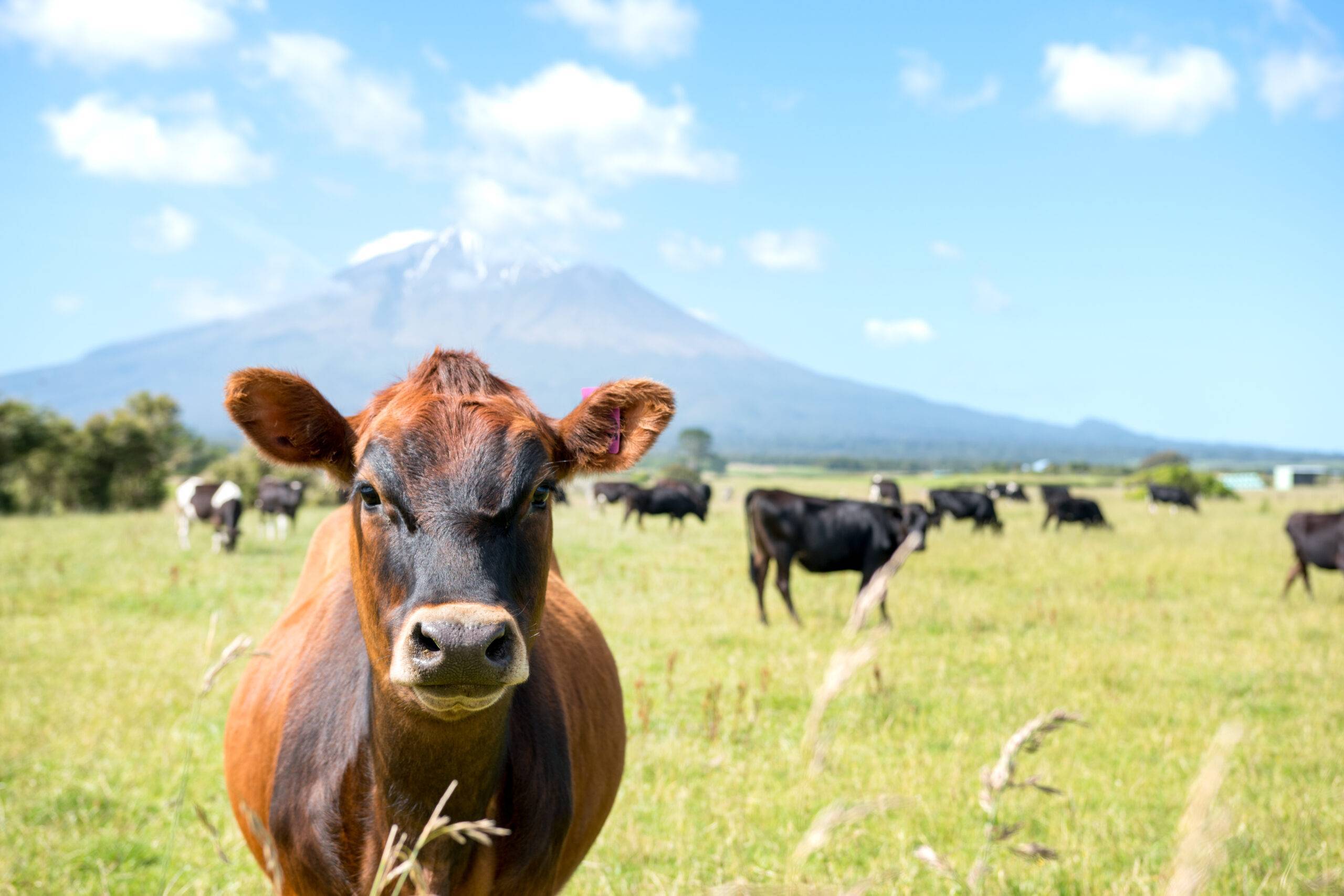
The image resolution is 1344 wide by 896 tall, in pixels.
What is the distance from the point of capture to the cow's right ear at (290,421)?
278 cm

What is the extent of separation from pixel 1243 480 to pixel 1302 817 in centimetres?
9451

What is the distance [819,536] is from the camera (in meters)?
13.9

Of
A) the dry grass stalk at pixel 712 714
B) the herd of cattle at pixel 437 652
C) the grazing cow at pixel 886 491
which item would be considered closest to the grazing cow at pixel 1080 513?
the grazing cow at pixel 886 491

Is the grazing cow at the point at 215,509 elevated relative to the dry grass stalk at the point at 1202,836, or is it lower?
lower

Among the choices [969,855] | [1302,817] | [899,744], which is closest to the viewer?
[969,855]

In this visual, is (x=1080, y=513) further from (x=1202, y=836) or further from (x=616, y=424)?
(x=1202, y=836)

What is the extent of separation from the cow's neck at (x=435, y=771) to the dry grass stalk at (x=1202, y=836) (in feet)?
6.25

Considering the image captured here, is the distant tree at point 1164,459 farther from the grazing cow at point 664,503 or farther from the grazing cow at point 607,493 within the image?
the grazing cow at point 664,503

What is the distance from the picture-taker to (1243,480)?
85.8m

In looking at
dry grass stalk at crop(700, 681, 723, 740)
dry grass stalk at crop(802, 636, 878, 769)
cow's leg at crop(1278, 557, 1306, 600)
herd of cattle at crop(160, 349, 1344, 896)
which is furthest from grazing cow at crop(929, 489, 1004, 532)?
dry grass stalk at crop(802, 636, 878, 769)

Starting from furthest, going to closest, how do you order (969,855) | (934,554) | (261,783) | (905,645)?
1. (934,554)
2. (905,645)
3. (969,855)
4. (261,783)

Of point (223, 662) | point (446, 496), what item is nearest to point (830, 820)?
point (223, 662)

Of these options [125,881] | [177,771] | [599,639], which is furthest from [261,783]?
[177,771]

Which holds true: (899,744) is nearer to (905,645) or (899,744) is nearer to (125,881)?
(905,645)
